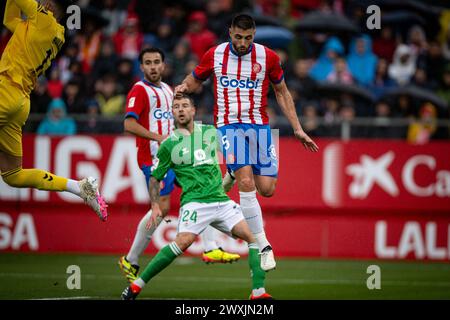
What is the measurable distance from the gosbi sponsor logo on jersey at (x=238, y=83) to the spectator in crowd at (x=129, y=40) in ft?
27.2

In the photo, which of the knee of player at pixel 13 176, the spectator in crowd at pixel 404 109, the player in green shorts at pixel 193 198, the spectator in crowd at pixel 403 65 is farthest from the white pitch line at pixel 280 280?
the spectator in crowd at pixel 403 65

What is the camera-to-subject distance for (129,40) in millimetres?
19500

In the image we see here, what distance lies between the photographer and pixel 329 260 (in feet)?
53.0

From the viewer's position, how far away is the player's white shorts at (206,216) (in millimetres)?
10359

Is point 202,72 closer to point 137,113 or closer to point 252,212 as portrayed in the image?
point 137,113

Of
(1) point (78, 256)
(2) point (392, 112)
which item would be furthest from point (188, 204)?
(2) point (392, 112)

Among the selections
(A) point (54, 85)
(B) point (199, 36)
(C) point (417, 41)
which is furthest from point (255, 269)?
(C) point (417, 41)

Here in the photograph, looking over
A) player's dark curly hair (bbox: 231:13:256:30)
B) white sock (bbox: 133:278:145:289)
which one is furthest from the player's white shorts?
player's dark curly hair (bbox: 231:13:256:30)

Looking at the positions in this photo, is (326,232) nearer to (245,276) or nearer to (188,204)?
(245,276)

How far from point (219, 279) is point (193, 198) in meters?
3.27

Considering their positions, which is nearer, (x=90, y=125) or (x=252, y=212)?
(x=252, y=212)

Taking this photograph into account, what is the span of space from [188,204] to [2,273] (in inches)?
161

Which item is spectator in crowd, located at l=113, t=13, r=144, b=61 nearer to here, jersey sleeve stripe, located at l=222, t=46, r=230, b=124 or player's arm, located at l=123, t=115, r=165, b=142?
player's arm, located at l=123, t=115, r=165, b=142

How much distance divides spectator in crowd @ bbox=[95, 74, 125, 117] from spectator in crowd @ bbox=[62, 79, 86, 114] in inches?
13.9
